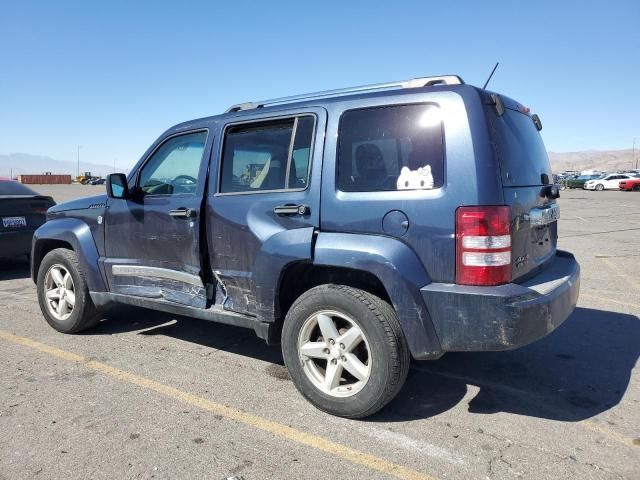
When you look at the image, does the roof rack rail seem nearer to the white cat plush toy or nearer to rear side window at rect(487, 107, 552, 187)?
rear side window at rect(487, 107, 552, 187)

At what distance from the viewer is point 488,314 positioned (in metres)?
2.76

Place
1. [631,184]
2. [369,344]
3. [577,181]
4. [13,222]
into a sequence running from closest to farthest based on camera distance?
1. [369,344]
2. [13,222]
3. [631,184]
4. [577,181]

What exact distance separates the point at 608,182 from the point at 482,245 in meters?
51.0

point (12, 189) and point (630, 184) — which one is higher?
point (630, 184)

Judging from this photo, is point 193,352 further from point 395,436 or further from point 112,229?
point 395,436

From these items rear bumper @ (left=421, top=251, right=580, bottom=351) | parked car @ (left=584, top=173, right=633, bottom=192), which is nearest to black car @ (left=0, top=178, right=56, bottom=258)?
rear bumper @ (left=421, top=251, right=580, bottom=351)

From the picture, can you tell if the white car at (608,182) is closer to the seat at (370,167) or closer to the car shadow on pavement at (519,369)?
the car shadow on pavement at (519,369)

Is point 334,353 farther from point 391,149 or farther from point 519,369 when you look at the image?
point 519,369

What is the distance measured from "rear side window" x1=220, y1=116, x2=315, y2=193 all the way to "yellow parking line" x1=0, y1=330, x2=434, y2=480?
4.95 feet

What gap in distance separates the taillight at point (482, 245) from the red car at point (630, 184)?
4983 cm

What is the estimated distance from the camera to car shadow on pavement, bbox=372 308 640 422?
3355mm

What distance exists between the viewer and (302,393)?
134 inches

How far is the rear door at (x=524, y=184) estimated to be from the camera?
298 cm

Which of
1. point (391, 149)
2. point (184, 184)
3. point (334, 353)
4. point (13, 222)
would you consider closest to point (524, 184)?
point (391, 149)
